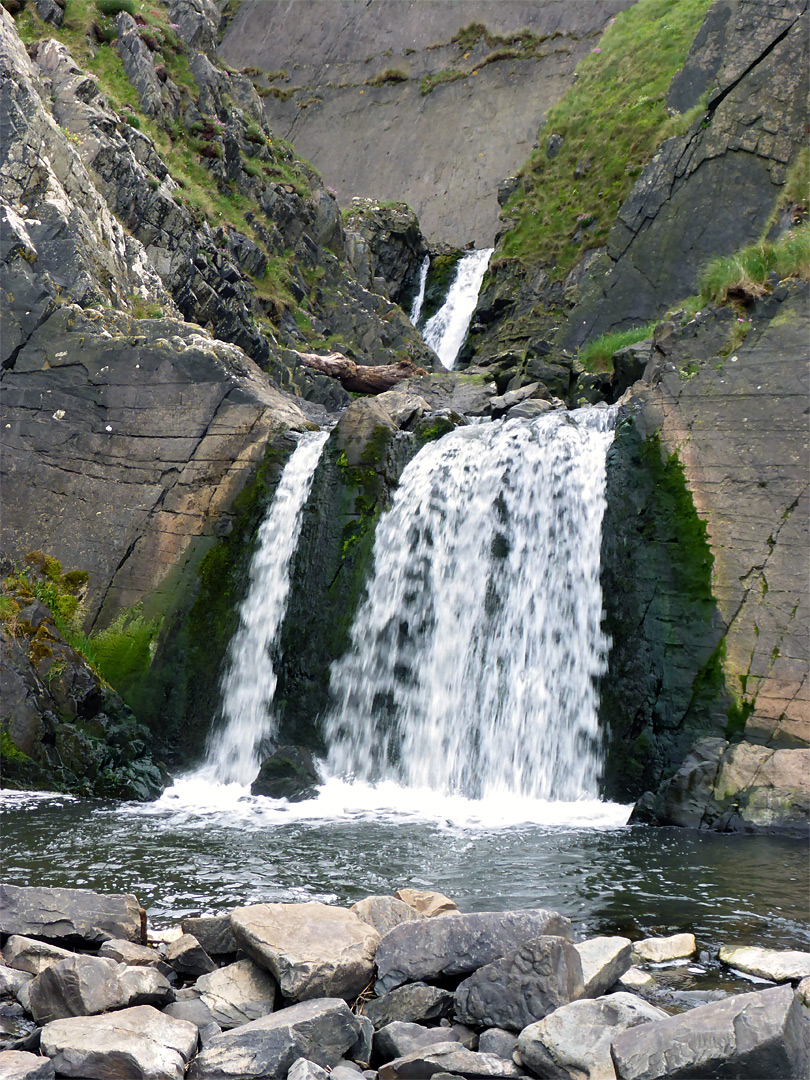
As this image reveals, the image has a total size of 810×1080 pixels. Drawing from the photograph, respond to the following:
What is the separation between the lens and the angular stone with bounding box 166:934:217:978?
19.9ft

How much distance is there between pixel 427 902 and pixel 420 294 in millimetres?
32460

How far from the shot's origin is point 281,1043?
194 inches

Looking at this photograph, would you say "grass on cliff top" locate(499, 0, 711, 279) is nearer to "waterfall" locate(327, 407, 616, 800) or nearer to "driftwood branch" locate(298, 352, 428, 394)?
"driftwood branch" locate(298, 352, 428, 394)

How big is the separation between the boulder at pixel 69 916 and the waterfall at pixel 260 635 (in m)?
7.63

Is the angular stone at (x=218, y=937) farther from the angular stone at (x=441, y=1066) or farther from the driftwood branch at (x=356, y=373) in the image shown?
the driftwood branch at (x=356, y=373)

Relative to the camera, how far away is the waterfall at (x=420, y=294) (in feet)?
119

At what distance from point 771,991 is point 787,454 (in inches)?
386

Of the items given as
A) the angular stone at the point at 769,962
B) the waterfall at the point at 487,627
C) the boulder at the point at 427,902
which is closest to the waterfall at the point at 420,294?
the waterfall at the point at 487,627

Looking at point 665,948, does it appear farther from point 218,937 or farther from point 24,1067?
point 24,1067

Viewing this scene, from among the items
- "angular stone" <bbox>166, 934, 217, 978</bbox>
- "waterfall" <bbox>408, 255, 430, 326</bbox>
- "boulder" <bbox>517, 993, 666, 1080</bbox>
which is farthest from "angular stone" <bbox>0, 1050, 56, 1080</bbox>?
"waterfall" <bbox>408, 255, 430, 326</bbox>

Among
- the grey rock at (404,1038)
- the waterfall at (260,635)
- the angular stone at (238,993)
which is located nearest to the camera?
the grey rock at (404,1038)

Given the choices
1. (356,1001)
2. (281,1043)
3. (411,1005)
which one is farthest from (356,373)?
(281,1043)

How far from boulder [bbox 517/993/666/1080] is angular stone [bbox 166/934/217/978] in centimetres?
219

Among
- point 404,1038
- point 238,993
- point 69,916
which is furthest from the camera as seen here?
point 69,916
